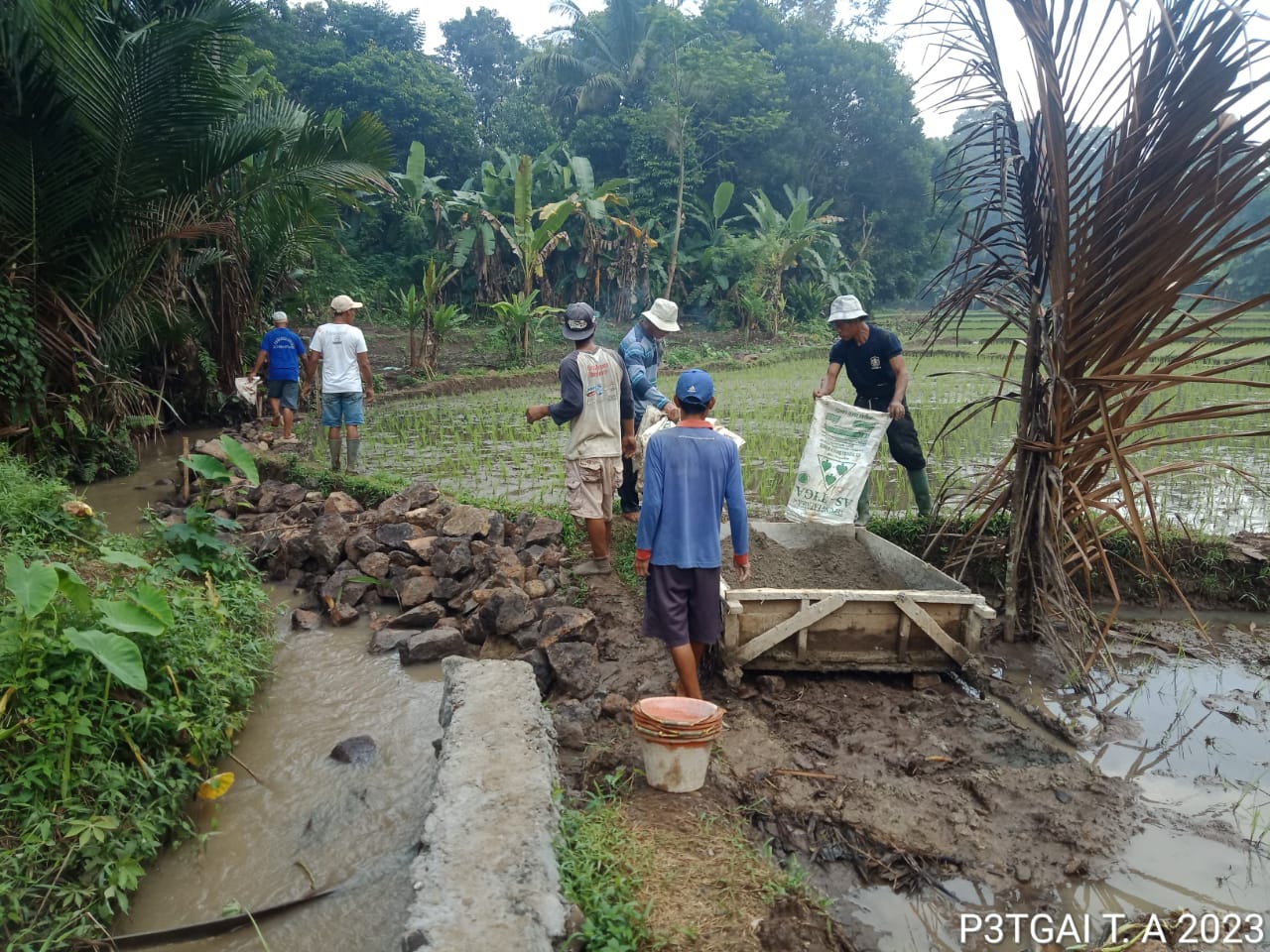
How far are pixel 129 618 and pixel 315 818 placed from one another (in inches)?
40.6

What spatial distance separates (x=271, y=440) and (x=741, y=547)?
23.4 feet

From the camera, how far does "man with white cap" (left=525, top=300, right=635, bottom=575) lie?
5098 mm

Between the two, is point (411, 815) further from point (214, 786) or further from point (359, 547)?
point (359, 547)

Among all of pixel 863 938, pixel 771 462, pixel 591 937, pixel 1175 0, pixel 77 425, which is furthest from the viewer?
pixel 771 462

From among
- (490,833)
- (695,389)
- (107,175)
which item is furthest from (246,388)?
(490,833)

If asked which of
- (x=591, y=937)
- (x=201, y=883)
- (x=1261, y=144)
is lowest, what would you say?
(x=201, y=883)

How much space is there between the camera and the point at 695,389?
143 inches

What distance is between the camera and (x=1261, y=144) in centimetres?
351

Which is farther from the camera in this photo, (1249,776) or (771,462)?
(771,462)

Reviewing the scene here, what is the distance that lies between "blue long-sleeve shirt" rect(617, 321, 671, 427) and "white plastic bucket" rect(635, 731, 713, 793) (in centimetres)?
283

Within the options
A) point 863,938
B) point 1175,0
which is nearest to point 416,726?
point 863,938

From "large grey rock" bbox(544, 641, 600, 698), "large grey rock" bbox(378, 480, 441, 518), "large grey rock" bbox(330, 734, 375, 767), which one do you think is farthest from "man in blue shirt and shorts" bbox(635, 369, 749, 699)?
"large grey rock" bbox(378, 480, 441, 518)

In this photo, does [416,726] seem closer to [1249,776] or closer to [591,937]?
[591,937]

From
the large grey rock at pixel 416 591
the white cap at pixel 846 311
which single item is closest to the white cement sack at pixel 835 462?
the white cap at pixel 846 311
